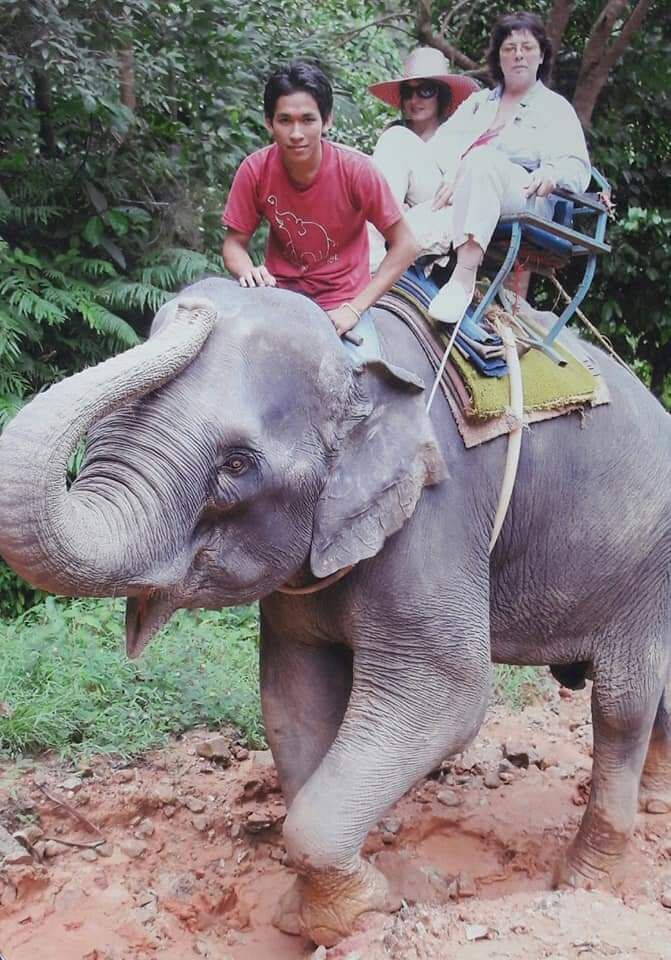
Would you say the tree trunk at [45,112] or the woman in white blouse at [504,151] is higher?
the woman in white blouse at [504,151]

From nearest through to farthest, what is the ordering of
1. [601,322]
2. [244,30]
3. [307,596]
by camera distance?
[307,596]
[244,30]
[601,322]

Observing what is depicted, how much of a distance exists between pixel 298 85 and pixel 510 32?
4.08 feet

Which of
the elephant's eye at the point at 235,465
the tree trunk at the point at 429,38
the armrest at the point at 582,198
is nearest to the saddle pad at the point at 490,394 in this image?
the armrest at the point at 582,198

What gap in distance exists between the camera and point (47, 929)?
3.12m

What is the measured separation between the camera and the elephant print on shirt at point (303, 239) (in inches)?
110

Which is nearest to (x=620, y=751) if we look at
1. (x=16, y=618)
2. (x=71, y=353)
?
(x=16, y=618)

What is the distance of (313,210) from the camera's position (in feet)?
9.10

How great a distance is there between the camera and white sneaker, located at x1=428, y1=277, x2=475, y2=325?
9.71 feet

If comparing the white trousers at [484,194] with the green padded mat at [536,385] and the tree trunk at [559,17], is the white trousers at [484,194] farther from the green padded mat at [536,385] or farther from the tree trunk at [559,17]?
the tree trunk at [559,17]

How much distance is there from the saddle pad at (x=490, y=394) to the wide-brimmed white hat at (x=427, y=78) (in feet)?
3.64

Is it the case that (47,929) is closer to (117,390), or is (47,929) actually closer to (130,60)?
(117,390)

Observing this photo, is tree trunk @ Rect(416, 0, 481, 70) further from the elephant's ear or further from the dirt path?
the elephant's ear

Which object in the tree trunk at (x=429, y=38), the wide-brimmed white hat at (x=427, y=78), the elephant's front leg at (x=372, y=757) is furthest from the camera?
the tree trunk at (x=429, y=38)

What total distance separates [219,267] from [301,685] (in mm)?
3959
